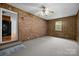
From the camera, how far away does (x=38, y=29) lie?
5.37 meters

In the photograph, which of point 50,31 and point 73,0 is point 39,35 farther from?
point 73,0

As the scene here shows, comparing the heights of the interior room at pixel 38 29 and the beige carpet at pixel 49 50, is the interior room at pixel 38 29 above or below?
above

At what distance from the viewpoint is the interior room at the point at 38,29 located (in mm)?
2301

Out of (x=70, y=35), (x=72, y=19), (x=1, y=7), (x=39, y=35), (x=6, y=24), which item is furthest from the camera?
(x=39, y=35)

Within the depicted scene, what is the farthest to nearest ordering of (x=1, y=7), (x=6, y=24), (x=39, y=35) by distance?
(x=39, y=35) → (x=1, y=7) → (x=6, y=24)

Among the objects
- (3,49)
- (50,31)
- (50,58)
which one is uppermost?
(50,31)

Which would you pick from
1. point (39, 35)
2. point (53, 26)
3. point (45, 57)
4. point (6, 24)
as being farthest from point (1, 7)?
point (53, 26)

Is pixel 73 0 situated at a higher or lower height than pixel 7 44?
higher

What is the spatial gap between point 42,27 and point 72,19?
6.73 feet

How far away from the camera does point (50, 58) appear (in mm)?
2039

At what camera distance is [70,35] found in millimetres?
5008

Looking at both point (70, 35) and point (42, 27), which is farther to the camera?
point (42, 27)

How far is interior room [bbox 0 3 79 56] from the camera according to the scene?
7.55 feet

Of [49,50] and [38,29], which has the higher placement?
[38,29]
